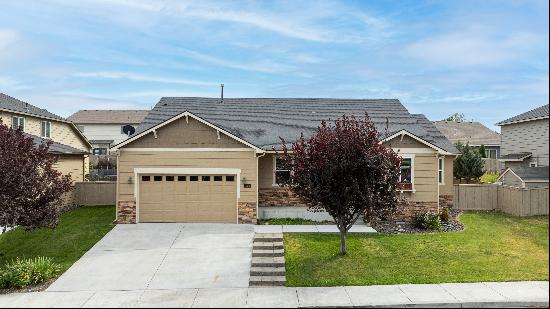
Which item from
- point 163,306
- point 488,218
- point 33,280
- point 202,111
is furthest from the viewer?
point 202,111

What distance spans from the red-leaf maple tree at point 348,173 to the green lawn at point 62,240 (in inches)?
305

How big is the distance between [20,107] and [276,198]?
18.4 m

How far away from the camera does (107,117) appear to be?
57031 mm

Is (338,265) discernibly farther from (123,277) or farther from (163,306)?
(123,277)

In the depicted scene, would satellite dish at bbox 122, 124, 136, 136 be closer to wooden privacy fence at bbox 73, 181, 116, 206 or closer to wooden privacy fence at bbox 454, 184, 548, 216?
wooden privacy fence at bbox 73, 181, 116, 206

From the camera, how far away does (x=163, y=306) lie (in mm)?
10000

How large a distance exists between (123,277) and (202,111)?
43.4 feet

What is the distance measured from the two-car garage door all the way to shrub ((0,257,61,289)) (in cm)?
621

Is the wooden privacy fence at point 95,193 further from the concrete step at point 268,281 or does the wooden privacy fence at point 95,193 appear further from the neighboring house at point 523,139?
the neighboring house at point 523,139

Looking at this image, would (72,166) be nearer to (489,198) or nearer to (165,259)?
(165,259)

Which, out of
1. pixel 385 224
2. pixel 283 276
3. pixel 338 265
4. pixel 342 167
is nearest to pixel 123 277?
pixel 283 276

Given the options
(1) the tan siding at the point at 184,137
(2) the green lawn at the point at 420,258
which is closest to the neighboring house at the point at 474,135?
(2) the green lawn at the point at 420,258

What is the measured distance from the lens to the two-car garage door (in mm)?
18391

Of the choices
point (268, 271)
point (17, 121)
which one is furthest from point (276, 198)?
point (17, 121)
